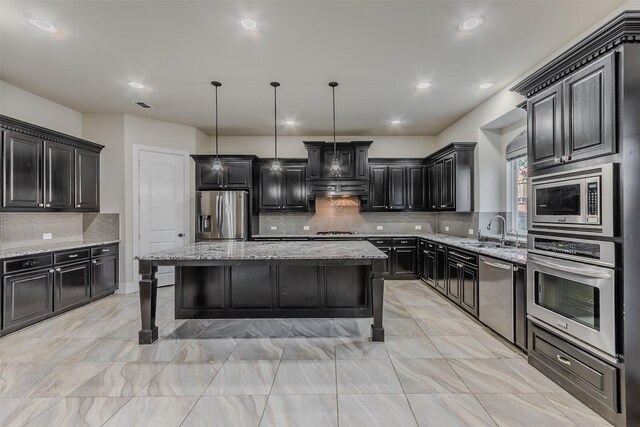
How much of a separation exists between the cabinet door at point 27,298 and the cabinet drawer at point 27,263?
77 millimetres

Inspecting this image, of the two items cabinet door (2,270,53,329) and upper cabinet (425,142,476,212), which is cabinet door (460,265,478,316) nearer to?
upper cabinet (425,142,476,212)

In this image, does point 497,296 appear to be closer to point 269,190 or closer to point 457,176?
point 457,176

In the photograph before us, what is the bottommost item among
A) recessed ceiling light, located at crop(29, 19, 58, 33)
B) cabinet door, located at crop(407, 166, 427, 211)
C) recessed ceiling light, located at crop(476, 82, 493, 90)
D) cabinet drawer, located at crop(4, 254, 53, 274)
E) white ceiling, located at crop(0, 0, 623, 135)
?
cabinet drawer, located at crop(4, 254, 53, 274)

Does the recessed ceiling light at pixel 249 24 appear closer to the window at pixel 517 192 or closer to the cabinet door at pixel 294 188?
the cabinet door at pixel 294 188

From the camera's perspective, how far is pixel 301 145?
6.16 metres

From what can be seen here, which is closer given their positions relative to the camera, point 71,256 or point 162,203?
point 71,256

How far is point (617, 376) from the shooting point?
5.85ft

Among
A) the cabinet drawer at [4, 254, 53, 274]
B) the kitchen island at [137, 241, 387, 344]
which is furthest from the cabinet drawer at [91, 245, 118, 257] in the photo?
the kitchen island at [137, 241, 387, 344]

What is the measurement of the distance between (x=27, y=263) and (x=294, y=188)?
3991mm

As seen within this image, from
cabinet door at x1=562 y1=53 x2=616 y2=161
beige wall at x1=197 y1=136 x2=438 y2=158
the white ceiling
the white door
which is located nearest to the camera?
cabinet door at x1=562 y1=53 x2=616 y2=161

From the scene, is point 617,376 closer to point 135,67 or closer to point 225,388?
point 225,388

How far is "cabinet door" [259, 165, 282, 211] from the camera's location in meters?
5.80

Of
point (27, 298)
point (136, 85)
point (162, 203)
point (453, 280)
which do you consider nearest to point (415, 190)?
point (453, 280)

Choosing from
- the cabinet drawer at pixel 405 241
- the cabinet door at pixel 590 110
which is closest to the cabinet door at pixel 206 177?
the cabinet drawer at pixel 405 241
